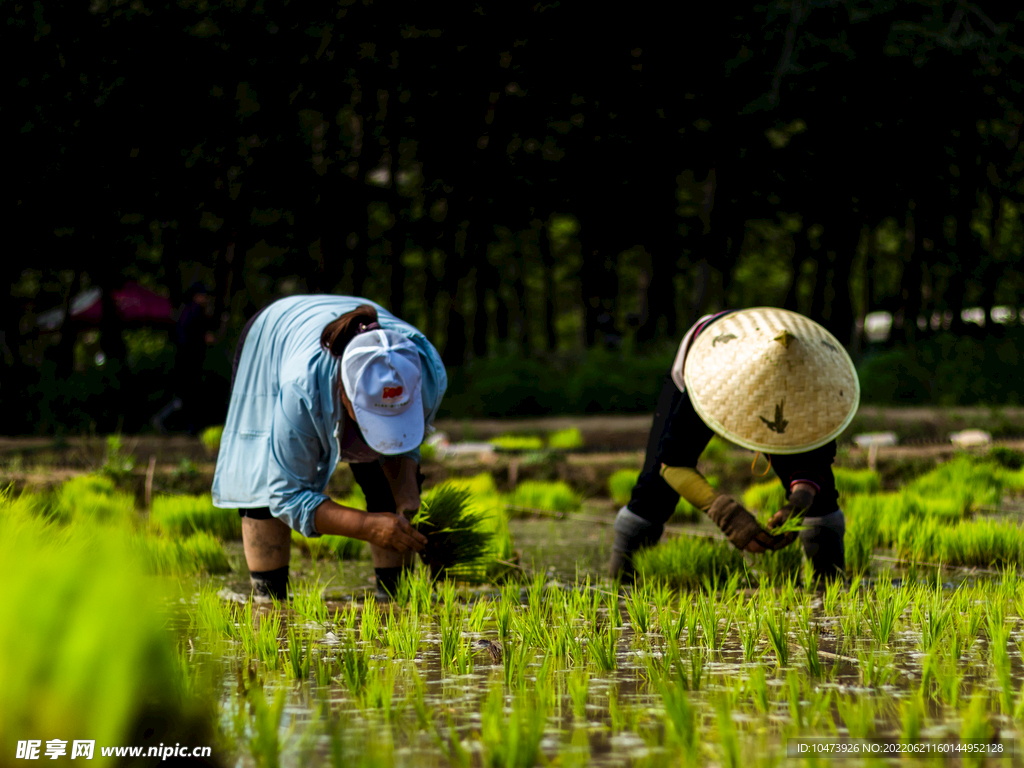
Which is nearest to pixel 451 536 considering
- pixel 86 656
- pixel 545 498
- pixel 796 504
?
pixel 796 504

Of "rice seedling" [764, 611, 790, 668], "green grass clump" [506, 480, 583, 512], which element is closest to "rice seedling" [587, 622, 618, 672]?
"rice seedling" [764, 611, 790, 668]

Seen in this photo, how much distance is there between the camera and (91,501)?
516 centimetres

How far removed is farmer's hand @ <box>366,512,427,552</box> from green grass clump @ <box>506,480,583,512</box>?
276 cm

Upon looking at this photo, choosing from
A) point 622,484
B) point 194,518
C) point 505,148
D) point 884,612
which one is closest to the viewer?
point 884,612

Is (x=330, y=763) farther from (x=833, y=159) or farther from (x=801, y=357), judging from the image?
(x=833, y=159)

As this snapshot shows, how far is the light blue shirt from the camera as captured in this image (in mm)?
3258

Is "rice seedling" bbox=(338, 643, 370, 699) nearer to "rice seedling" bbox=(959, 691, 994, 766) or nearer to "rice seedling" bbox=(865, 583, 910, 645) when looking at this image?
"rice seedling" bbox=(959, 691, 994, 766)

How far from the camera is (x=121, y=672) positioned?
174cm

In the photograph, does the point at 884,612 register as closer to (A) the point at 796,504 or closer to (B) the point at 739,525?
(B) the point at 739,525

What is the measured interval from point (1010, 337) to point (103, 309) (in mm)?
11586

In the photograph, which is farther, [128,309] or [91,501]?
[128,309]

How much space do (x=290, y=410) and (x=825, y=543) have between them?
1.94 m

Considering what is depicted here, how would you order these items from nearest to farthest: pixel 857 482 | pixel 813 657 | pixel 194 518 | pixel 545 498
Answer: pixel 813 657
pixel 194 518
pixel 545 498
pixel 857 482

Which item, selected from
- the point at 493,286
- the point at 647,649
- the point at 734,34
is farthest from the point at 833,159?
the point at 647,649
